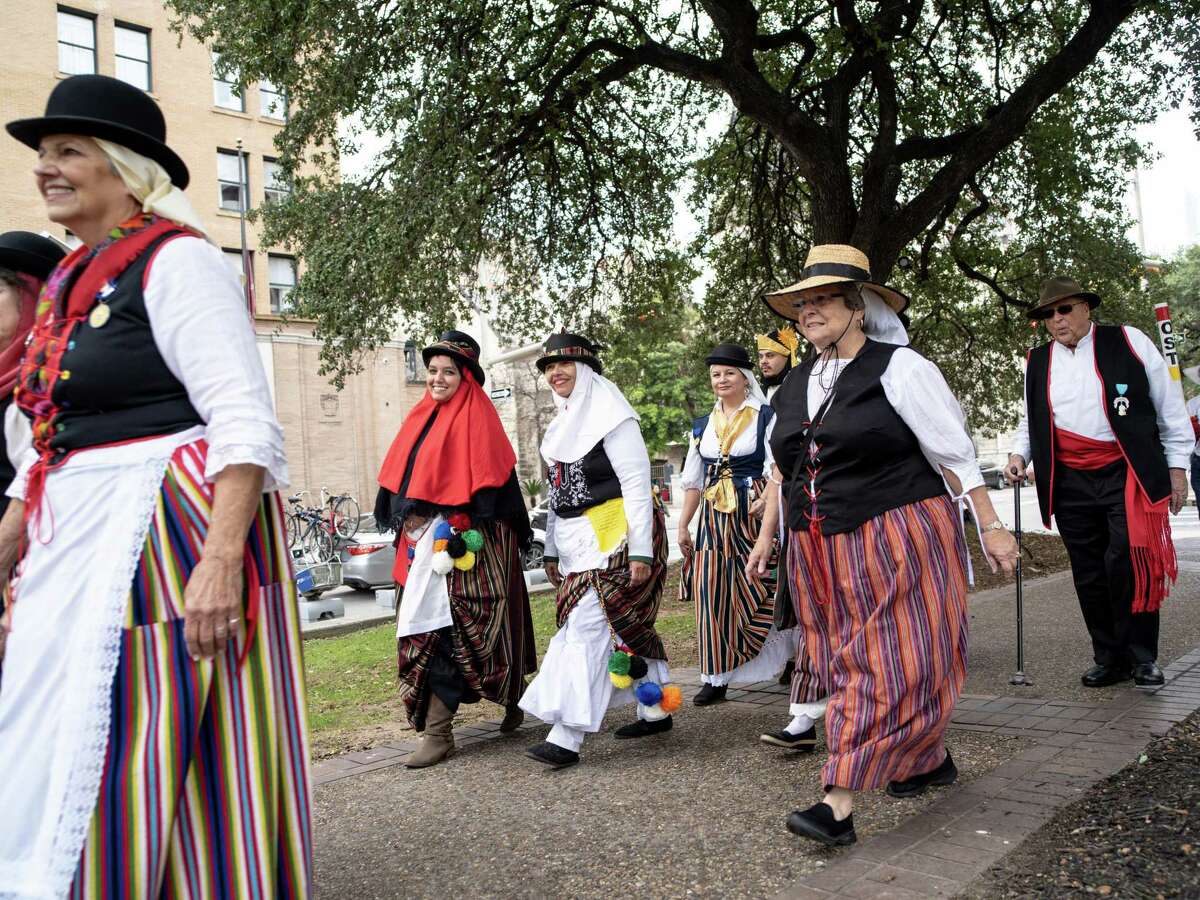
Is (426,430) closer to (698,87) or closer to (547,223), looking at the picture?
(547,223)

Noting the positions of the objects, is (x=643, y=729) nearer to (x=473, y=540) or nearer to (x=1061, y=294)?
(x=473, y=540)

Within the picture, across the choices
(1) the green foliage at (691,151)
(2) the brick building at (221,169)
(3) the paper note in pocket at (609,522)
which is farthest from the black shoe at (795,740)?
(2) the brick building at (221,169)

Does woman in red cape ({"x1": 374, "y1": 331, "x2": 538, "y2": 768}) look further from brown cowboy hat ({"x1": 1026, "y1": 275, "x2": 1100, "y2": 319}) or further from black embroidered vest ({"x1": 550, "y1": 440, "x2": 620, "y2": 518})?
brown cowboy hat ({"x1": 1026, "y1": 275, "x2": 1100, "y2": 319})

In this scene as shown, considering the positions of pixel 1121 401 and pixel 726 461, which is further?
pixel 726 461

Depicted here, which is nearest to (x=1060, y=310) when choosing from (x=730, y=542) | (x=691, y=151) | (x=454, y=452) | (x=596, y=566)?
(x=730, y=542)

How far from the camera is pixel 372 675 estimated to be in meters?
7.96

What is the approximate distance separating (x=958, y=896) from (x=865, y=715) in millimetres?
695

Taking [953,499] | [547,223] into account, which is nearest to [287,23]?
[547,223]

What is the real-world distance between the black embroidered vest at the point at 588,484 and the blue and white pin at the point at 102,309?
308 cm

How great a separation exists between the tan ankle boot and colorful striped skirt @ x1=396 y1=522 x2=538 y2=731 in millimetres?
80

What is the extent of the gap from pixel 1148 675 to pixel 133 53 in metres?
31.0

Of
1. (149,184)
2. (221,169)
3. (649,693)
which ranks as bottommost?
(649,693)

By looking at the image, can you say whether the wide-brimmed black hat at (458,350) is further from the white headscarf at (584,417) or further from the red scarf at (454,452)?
the white headscarf at (584,417)

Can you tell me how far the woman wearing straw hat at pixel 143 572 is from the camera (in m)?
2.10
